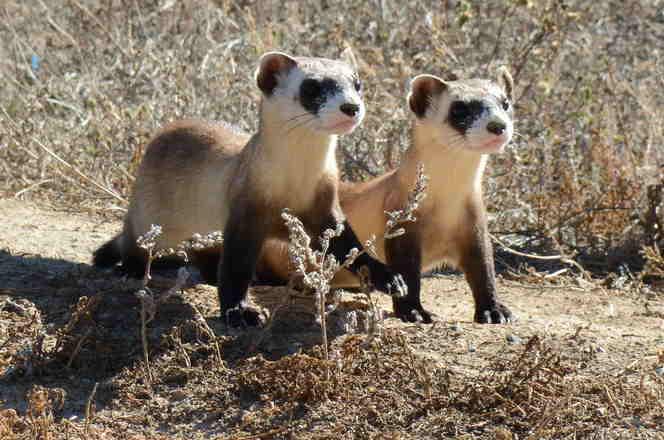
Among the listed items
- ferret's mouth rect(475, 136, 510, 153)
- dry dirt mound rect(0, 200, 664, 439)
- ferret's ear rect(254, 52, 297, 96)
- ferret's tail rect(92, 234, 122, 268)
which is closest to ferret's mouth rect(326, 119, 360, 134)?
ferret's ear rect(254, 52, 297, 96)

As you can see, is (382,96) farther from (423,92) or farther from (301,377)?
(301,377)

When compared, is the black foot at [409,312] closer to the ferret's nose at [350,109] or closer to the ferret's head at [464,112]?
the ferret's head at [464,112]

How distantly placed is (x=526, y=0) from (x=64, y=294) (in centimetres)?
396

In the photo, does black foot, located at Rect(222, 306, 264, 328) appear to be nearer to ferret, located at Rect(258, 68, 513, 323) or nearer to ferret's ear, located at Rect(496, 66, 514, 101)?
ferret, located at Rect(258, 68, 513, 323)

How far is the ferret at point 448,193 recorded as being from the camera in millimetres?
5270

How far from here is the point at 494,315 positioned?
17.4ft

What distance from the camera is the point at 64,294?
5258 millimetres

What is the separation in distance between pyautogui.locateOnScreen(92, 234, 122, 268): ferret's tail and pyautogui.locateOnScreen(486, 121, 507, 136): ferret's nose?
2240mm

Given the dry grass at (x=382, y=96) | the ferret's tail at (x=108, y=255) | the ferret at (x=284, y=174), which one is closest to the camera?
the ferret at (x=284, y=174)

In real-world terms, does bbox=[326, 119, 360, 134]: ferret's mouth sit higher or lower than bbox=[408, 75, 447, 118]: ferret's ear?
lower

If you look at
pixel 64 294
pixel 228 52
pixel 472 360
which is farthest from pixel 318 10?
pixel 472 360

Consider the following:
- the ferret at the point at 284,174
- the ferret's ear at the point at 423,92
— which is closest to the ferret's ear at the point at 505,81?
the ferret's ear at the point at 423,92

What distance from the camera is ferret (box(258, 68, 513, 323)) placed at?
5.27m

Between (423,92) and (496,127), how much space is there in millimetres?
623
